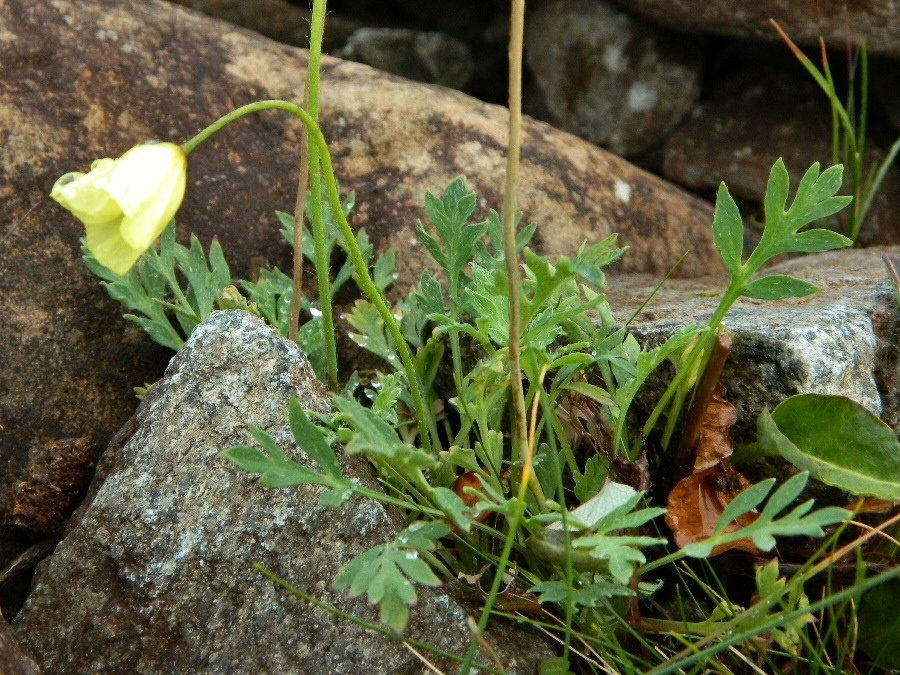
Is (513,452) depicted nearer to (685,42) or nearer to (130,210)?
(130,210)

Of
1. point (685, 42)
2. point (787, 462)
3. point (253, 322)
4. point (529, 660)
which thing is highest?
point (685, 42)

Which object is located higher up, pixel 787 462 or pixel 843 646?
pixel 787 462

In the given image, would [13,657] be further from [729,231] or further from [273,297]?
[729,231]

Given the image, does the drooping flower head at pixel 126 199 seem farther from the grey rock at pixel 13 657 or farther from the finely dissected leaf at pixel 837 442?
the finely dissected leaf at pixel 837 442

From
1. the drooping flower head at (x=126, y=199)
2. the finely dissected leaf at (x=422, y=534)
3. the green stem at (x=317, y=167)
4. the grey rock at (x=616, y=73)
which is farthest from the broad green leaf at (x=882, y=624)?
the grey rock at (x=616, y=73)

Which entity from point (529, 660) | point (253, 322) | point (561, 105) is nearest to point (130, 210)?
point (253, 322)

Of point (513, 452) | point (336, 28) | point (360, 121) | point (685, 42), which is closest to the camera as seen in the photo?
point (513, 452)

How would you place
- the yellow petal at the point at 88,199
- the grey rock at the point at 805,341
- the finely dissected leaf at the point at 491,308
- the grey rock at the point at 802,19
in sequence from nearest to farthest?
the yellow petal at the point at 88,199, the finely dissected leaf at the point at 491,308, the grey rock at the point at 805,341, the grey rock at the point at 802,19
